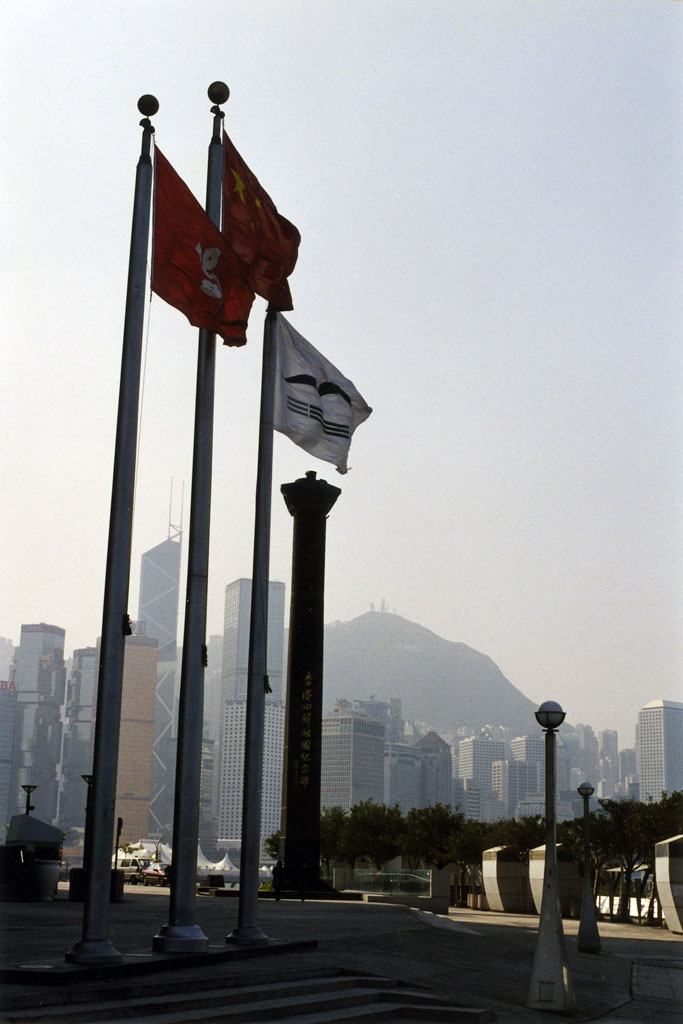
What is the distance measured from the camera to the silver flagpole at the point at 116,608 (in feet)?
40.2

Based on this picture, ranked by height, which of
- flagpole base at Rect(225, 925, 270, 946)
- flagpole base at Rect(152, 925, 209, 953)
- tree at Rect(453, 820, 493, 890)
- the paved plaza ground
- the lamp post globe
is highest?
the lamp post globe

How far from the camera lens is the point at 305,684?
1394 inches

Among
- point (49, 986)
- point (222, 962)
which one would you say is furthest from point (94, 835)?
point (222, 962)

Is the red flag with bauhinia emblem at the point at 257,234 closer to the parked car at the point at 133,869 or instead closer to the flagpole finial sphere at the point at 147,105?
the flagpole finial sphere at the point at 147,105

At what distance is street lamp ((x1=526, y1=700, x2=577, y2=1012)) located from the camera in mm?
14414

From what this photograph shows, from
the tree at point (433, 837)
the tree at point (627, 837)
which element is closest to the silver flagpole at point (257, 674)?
the tree at point (627, 837)

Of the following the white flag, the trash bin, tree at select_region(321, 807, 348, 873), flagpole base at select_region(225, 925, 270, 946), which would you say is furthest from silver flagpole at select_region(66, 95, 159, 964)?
tree at select_region(321, 807, 348, 873)

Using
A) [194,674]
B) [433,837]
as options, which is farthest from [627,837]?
[194,674]

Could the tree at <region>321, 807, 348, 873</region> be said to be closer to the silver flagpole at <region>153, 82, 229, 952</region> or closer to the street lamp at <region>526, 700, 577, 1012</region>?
the street lamp at <region>526, 700, 577, 1012</region>

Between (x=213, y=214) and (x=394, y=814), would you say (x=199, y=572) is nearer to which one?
(x=213, y=214)

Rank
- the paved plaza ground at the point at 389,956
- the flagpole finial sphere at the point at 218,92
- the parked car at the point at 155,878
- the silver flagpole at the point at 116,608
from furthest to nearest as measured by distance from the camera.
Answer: the parked car at the point at 155,878 < the flagpole finial sphere at the point at 218,92 < the paved plaza ground at the point at 389,956 < the silver flagpole at the point at 116,608

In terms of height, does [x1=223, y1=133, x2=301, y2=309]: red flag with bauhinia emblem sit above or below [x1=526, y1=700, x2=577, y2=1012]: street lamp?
above

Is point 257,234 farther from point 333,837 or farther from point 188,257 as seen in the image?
point 333,837

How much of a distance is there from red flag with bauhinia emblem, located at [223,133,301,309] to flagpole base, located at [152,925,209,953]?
8.77 meters
